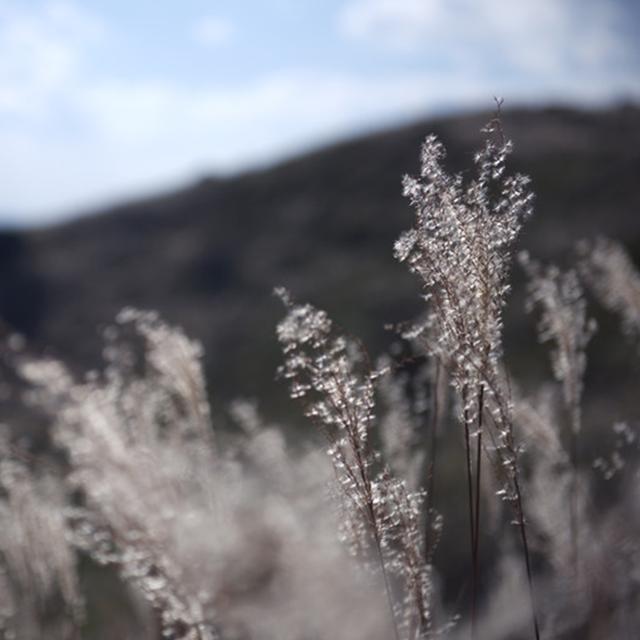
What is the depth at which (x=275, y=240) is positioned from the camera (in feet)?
100

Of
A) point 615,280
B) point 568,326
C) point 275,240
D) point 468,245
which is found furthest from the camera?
point 275,240

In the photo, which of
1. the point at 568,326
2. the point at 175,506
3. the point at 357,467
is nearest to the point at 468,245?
the point at 357,467

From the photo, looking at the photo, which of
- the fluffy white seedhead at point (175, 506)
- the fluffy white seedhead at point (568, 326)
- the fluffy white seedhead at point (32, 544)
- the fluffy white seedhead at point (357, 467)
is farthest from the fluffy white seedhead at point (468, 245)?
the fluffy white seedhead at point (32, 544)

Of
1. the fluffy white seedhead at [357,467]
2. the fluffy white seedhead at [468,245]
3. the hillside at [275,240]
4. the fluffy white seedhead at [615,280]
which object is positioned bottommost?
the fluffy white seedhead at [357,467]

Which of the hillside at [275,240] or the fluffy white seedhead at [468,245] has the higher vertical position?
the hillside at [275,240]

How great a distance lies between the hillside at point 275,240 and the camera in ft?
80.2

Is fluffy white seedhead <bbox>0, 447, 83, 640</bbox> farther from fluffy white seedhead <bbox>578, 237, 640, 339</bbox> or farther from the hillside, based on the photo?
the hillside

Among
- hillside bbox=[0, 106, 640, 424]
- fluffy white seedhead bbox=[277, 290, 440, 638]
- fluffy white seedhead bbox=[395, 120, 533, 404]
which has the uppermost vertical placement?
hillside bbox=[0, 106, 640, 424]

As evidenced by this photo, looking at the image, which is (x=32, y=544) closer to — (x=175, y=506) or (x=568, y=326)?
(x=175, y=506)

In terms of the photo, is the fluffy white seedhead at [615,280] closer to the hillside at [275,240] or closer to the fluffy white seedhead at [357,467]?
the fluffy white seedhead at [357,467]

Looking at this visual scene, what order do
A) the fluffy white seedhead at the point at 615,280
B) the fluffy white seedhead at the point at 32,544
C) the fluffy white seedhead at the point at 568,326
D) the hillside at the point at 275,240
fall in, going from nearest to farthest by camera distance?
the fluffy white seedhead at the point at 568,326 < the fluffy white seedhead at the point at 32,544 < the fluffy white seedhead at the point at 615,280 < the hillside at the point at 275,240

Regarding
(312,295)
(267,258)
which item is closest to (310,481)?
(312,295)

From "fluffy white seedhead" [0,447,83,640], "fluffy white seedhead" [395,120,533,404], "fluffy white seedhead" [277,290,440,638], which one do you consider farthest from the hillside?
"fluffy white seedhead" [395,120,533,404]

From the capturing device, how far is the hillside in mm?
24453
